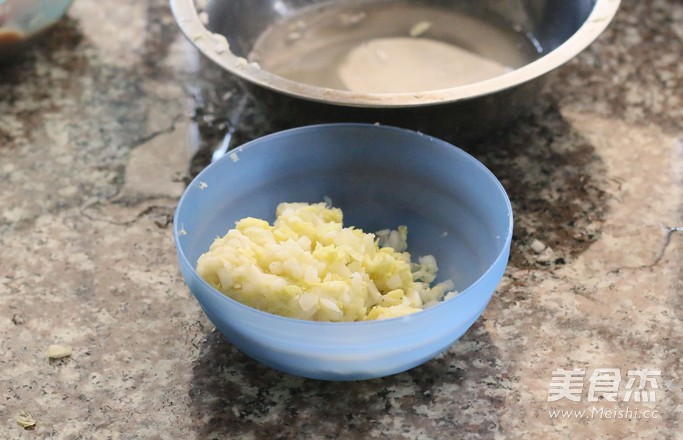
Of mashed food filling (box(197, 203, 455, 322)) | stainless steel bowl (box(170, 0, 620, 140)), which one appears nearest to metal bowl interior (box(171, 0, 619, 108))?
stainless steel bowl (box(170, 0, 620, 140))

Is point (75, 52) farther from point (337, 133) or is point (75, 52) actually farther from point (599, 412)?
point (599, 412)

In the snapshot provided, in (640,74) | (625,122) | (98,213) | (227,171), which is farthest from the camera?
(640,74)

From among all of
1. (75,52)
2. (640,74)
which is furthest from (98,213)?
(640,74)

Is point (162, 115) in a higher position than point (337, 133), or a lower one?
lower

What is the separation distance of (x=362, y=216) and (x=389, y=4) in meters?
0.50

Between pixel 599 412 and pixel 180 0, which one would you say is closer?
pixel 599 412

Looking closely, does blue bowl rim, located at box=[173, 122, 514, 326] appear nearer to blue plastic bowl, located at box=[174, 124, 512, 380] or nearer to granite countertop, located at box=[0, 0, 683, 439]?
blue plastic bowl, located at box=[174, 124, 512, 380]

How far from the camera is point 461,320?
0.80 meters

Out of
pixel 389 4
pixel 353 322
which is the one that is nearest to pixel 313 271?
pixel 353 322

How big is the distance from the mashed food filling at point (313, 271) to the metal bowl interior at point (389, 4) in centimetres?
16

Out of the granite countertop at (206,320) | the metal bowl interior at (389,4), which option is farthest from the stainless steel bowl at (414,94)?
the granite countertop at (206,320)

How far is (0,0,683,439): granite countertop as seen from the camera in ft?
2.73

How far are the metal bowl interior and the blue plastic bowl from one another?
0.15 ft

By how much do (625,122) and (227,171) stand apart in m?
0.60
